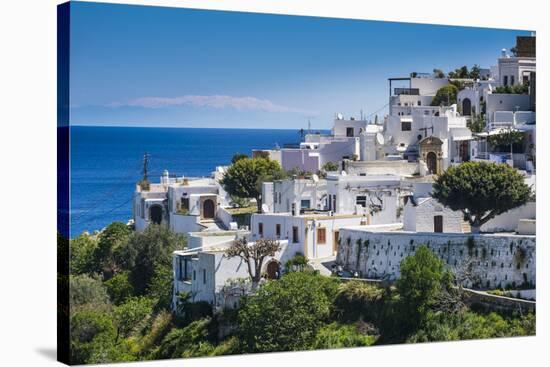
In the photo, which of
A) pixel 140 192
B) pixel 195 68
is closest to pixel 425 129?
pixel 140 192

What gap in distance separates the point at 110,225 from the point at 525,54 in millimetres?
6696

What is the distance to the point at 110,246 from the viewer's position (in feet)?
65.3

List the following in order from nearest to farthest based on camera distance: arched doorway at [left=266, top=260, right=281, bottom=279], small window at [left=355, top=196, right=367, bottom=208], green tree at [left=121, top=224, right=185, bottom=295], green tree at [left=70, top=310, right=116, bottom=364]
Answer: green tree at [left=70, top=310, right=116, bottom=364] < arched doorway at [left=266, top=260, right=281, bottom=279] < green tree at [left=121, top=224, right=185, bottom=295] < small window at [left=355, top=196, right=367, bottom=208]

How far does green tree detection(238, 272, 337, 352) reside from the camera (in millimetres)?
17172

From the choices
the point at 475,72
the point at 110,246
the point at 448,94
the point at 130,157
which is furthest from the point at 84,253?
the point at 448,94

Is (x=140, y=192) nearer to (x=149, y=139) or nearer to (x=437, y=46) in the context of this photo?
(x=149, y=139)

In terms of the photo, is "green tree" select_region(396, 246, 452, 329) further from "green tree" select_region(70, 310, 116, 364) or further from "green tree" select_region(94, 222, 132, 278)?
"green tree" select_region(94, 222, 132, 278)

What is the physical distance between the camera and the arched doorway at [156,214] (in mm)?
20641

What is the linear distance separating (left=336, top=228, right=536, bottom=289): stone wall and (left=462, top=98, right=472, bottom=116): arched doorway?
5.45 meters

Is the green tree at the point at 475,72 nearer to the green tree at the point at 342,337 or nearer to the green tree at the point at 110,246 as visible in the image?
the green tree at the point at 342,337

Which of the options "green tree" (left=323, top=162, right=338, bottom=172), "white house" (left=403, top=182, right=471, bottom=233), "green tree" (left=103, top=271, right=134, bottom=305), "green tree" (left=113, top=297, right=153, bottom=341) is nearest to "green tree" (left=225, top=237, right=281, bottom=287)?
"green tree" (left=113, top=297, right=153, bottom=341)

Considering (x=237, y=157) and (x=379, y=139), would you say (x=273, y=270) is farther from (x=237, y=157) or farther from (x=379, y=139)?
(x=379, y=139)

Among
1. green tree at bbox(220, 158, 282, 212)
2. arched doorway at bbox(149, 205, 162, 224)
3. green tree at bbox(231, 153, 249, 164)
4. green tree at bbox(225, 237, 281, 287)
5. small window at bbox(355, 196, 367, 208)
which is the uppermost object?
green tree at bbox(231, 153, 249, 164)

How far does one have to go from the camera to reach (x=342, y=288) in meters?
18.5
